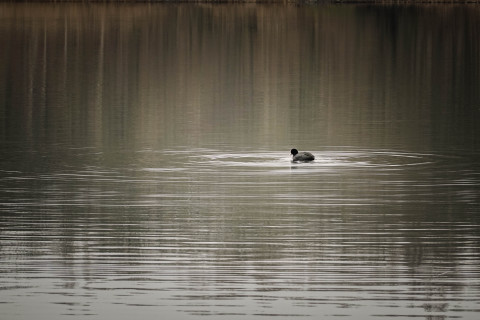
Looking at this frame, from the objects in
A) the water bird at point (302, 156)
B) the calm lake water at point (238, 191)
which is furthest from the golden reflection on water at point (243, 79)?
the water bird at point (302, 156)

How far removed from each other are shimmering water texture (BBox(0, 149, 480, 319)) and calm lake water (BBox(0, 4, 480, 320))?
0.12 ft

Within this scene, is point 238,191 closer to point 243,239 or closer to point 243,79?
point 243,239

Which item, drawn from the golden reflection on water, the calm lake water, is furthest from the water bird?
the golden reflection on water

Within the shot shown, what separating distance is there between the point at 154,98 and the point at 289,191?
1696cm

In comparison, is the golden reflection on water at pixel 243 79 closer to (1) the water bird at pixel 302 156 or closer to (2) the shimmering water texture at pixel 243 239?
(1) the water bird at pixel 302 156

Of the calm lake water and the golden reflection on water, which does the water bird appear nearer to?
the calm lake water

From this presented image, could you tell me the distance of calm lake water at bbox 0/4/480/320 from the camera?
13156 mm

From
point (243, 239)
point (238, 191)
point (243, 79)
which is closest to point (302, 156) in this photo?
point (238, 191)

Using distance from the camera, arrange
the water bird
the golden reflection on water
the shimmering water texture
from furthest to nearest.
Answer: the golden reflection on water
the water bird
the shimmering water texture

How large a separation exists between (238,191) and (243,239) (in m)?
3.90

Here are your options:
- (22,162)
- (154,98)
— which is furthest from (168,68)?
(22,162)

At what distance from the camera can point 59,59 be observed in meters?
51.0

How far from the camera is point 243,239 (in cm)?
1586

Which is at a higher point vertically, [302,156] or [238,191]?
[302,156]
